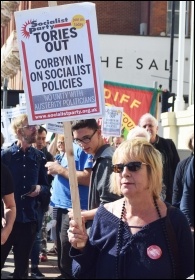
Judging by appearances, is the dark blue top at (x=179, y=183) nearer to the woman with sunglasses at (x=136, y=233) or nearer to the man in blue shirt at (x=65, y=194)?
the man in blue shirt at (x=65, y=194)

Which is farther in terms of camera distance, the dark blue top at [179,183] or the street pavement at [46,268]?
the street pavement at [46,268]

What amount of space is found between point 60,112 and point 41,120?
0.18 meters

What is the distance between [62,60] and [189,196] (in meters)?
2.54

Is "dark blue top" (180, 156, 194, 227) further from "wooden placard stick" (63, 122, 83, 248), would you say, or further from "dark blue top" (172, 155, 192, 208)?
"wooden placard stick" (63, 122, 83, 248)

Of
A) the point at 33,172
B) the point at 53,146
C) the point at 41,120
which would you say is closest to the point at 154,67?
the point at 53,146

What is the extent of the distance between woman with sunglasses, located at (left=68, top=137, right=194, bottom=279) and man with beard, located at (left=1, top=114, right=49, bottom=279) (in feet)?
9.45

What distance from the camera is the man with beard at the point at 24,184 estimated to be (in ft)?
23.9

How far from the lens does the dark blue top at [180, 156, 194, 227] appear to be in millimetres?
6809

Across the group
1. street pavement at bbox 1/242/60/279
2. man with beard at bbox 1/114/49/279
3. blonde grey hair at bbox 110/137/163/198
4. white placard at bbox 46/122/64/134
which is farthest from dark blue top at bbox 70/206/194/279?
white placard at bbox 46/122/64/134

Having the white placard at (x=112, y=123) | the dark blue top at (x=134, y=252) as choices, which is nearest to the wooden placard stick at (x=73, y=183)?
the dark blue top at (x=134, y=252)

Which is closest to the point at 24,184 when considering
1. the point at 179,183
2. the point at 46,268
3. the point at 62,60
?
the point at 179,183

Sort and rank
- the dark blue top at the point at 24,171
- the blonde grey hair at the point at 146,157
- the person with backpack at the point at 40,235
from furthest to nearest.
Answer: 1. the person with backpack at the point at 40,235
2. the dark blue top at the point at 24,171
3. the blonde grey hair at the point at 146,157

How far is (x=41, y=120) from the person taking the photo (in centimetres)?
493

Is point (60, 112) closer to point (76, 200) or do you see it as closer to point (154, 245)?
point (76, 200)
